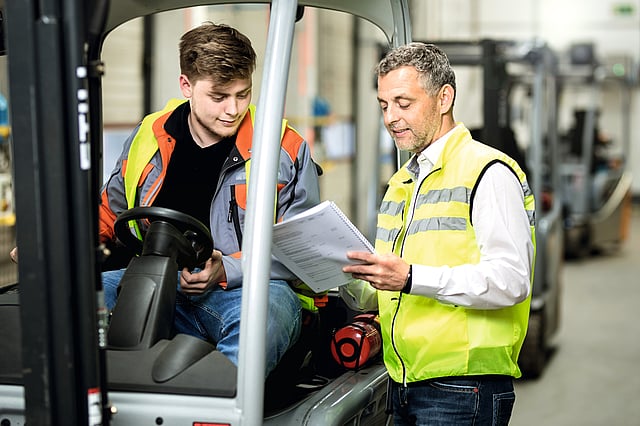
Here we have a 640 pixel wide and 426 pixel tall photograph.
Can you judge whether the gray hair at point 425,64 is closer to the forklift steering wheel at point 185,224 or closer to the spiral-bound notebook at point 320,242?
the spiral-bound notebook at point 320,242

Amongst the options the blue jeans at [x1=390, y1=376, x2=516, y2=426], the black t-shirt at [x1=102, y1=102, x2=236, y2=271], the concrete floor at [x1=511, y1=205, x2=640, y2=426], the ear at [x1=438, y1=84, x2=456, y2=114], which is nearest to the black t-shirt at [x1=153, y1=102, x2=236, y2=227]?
the black t-shirt at [x1=102, y1=102, x2=236, y2=271]

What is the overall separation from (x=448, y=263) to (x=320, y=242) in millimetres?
363

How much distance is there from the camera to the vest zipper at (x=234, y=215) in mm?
3195

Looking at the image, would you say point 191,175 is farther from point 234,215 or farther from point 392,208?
point 392,208

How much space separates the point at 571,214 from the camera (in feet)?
42.5

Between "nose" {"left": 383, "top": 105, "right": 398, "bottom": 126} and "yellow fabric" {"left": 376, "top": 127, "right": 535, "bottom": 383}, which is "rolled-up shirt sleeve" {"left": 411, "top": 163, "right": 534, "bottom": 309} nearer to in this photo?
"yellow fabric" {"left": 376, "top": 127, "right": 535, "bottom": 383}

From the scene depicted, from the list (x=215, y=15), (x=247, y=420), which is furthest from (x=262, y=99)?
(x=215, y=15)

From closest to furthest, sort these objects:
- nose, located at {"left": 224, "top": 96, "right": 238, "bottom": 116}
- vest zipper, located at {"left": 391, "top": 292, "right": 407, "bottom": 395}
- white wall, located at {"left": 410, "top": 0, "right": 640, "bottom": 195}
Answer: vest zipper, located at {"left": 391, "top": 292, "right": 407, "bottom": 395} < nose, located at {"left": 224, "top": 96, "right": 238, "bottom": 116} < white wall, located at {"left": 410, "top": 0, "right": 640, "bottom": 195}

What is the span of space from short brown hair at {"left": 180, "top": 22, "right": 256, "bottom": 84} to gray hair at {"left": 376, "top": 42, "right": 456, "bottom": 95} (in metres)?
0.56

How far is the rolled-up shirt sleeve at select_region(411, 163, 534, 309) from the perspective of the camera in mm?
2645

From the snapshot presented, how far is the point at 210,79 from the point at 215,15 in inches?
155

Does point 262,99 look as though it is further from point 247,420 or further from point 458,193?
point 247,420

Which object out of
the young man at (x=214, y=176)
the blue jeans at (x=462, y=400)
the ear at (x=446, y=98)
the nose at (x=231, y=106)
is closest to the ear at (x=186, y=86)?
the young man at (x=214, y=176)

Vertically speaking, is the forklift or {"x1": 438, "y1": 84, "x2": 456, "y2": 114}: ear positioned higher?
{"x1": 438, "y1": 84, "x2": 456, "y2": 114}: ear
